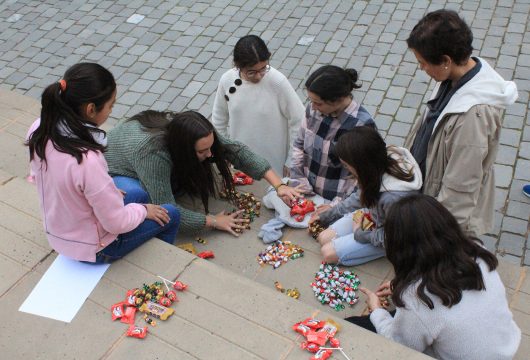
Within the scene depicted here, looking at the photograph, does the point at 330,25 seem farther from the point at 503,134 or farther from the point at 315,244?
the point at 315,244

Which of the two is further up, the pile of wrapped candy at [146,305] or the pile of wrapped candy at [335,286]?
the pile of wrapped candy at [146,305]

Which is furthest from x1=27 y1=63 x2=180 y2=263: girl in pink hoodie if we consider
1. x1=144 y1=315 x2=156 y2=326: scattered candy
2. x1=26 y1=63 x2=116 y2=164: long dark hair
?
x1=144 y1=315 x2=156 y2=326: scattered candy

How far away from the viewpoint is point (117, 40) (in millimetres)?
7074

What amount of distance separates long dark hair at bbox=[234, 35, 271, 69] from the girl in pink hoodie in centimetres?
121

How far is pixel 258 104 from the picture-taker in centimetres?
405

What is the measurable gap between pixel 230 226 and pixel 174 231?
0.49 m

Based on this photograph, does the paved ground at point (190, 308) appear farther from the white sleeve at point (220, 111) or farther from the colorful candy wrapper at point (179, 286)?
the white sleeve at point (220, 111)

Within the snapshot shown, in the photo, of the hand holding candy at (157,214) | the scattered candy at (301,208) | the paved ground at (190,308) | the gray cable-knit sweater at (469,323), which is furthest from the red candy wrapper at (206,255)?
the gray cable-knit sweater at (469,323)

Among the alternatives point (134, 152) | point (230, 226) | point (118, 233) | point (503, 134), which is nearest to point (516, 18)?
→ point (503, 134)

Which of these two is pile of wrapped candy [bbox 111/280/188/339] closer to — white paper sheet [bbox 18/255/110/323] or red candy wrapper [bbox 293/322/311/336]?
white paper sheet [bbox 18/255/110/323]

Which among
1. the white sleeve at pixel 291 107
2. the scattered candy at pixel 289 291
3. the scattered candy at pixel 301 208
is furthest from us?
the white sleeve at pixel 291 107

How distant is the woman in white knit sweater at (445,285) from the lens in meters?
2.27

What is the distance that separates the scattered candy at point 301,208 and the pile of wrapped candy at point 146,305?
4.04 ft

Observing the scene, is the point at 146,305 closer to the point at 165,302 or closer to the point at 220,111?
the point at 165,302
